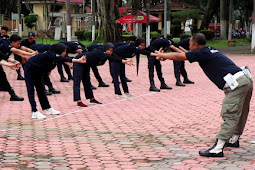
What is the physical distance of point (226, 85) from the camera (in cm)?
680

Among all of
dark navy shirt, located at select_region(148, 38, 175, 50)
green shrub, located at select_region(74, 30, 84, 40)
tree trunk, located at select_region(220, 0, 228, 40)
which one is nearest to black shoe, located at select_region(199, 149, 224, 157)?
dark navy shirt, located at select_region(148, 38, 175, 50)

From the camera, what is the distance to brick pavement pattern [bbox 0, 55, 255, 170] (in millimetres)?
6457

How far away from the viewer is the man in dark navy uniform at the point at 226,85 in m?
6.65

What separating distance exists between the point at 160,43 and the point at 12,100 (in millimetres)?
4223

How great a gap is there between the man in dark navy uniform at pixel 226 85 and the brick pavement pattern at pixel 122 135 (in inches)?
11.8

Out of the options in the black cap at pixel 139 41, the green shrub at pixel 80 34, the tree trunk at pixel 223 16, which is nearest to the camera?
the black cap at pixel 139 41

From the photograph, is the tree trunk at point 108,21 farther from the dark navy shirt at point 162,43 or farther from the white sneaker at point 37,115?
the white sneaker at point 37,115

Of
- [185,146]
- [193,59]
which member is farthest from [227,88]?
[185,146]

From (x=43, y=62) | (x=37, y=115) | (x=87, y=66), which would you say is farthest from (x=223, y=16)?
(x=37, y=115)

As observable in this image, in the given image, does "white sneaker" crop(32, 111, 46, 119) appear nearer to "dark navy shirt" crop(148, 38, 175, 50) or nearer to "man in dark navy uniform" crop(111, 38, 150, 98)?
"man in dark navy uniform" crop(111, 38, 150, 98)

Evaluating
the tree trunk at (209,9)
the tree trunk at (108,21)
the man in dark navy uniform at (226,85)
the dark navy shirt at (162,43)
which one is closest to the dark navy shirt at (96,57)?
the dark navy shirt at (162,43)

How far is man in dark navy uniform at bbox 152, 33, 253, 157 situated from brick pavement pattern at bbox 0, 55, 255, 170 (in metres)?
0.30

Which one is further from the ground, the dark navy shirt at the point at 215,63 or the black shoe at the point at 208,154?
the dark navy shirt at the point at 215,63

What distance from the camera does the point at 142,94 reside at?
13531mm
